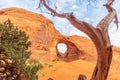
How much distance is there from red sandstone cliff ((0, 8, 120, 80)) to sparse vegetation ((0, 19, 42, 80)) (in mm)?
9618

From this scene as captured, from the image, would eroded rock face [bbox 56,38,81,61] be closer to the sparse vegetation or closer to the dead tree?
the sparse vegetation

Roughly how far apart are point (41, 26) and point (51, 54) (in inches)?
162

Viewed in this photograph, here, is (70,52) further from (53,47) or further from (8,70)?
(8,70)

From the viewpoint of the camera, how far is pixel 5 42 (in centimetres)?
2134

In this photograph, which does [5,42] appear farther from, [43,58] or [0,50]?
[43,58]

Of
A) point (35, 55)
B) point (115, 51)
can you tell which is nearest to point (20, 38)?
point (35, 55)

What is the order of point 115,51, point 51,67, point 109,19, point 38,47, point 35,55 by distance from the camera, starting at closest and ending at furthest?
point 109,19
point 51,67
point 35,55
point 38,47
point 115,51

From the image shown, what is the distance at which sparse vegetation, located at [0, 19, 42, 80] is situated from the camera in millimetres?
20406

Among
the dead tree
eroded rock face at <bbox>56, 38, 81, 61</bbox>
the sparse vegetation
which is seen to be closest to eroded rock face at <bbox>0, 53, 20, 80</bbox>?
the sparse vegetation

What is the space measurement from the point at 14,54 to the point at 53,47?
26.9 m

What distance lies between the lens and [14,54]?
2025 centimetres

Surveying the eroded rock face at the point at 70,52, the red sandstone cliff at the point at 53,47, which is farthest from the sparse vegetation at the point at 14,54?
the eroded rock face at the point at 70,52

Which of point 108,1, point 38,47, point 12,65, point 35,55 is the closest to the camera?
point 108,1

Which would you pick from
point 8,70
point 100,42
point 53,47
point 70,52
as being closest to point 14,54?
point 8,70
